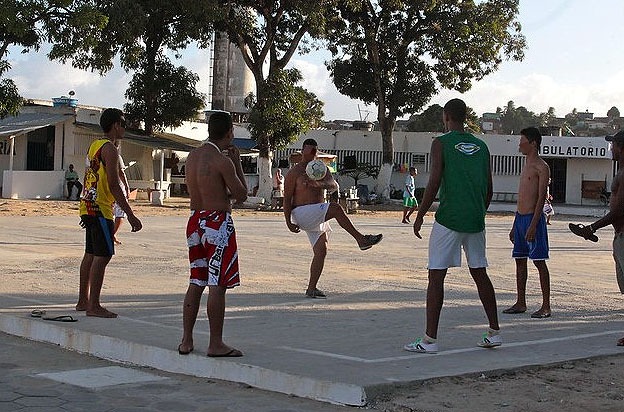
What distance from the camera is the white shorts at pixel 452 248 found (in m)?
8.22

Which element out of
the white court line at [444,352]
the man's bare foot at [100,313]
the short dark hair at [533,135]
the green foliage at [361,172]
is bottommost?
the white court line at [444,352]

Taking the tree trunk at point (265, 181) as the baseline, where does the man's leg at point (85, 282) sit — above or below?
below

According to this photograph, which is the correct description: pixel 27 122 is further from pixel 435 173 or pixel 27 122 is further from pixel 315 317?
pixel 435 173

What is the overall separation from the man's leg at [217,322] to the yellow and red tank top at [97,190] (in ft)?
8.01

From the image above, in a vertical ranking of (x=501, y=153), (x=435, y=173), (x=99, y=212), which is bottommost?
(x=99, y=212)

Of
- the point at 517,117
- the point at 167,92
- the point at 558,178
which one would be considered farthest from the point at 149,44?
the point at 517,117

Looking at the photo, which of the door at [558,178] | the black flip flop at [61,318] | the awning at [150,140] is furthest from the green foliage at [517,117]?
the black flip flop at [61,318]

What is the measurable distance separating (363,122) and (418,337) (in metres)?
58.5

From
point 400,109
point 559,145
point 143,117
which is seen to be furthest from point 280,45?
point 559,145

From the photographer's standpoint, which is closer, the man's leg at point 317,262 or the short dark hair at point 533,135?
the short dark hair at point 533,135

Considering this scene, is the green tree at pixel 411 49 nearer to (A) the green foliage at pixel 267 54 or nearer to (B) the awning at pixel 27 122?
(A) the green foliage at pixel 267 54

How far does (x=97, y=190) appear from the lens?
9812mm

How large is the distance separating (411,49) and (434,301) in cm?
4361

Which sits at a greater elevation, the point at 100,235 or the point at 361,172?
the point at 361,172
